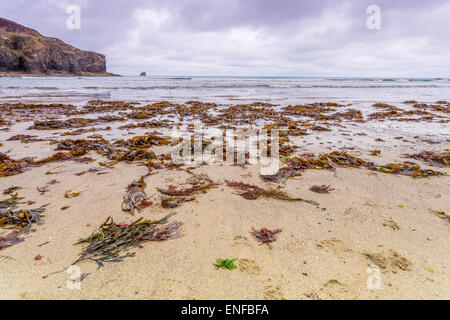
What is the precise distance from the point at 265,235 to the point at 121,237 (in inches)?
56.8

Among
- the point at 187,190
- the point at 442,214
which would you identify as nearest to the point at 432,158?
the point at 442,214

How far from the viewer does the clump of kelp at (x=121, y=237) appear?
1.96 metres

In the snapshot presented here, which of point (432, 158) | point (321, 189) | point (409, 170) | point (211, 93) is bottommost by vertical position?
point (321, 189)

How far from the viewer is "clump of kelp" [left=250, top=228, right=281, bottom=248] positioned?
216 centimetres

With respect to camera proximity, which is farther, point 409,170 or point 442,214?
point 409,170

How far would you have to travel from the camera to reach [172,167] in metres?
4.05

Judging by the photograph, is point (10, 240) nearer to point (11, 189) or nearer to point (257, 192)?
point (11, 189)

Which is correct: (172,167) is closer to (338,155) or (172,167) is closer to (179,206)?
(179,206)

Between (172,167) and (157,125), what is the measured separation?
431cm

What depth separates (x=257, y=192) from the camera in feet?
10.2

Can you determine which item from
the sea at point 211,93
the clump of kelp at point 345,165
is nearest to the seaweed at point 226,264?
the clump of kelp at point 345,165

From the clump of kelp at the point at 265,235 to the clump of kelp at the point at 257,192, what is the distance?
0.70 m


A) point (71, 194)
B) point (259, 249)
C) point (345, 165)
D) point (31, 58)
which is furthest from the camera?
point (31, 58)

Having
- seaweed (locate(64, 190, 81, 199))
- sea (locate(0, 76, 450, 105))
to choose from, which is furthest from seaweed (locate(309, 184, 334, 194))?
sea (locate(0, 76, 450, 105))
